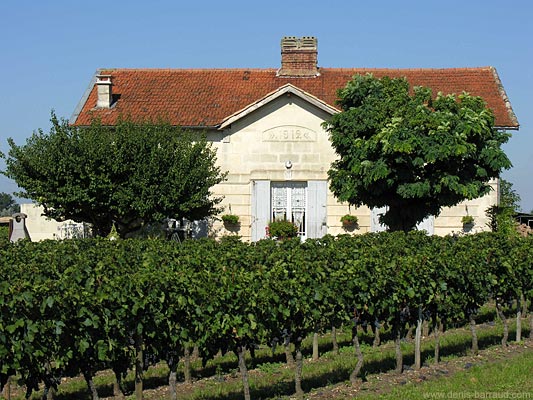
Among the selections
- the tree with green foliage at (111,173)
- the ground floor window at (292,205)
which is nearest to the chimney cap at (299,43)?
the ground floor window at (292,205)

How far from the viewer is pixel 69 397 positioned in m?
10.7

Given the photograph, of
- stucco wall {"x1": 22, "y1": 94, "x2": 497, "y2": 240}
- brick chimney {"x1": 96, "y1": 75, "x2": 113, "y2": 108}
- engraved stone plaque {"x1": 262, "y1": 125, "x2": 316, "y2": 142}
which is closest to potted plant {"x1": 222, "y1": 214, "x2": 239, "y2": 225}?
stucco wall {"x1": 22, "y1": 94, "x2": 497, "y2": 240}

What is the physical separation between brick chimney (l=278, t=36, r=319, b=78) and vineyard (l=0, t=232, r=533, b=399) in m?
15.7

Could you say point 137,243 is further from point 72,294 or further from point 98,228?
point 98,228

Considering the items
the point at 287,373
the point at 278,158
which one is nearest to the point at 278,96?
the point at 278,158

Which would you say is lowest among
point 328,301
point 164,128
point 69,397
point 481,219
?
point 69,397

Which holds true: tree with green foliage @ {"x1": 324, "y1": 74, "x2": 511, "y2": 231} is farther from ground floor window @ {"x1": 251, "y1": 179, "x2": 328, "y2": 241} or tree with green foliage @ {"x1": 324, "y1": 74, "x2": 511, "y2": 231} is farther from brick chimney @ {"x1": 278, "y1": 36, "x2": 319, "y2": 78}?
brick chimney @ {"x1": 278, "y1": 36, "x2": 319, "y2": 78}

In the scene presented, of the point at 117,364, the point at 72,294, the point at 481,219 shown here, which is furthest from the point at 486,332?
the point at 481,219

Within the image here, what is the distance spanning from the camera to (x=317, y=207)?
2569 cm

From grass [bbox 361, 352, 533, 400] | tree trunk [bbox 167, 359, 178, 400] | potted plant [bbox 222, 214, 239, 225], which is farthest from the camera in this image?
potted plant [bbox 222, 214, 239, 225]

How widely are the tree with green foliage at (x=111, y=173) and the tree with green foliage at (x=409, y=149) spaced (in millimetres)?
3822

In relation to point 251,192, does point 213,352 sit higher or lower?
lower

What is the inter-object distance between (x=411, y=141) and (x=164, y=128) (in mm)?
7094

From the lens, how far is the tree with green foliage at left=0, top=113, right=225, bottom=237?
2175cm
